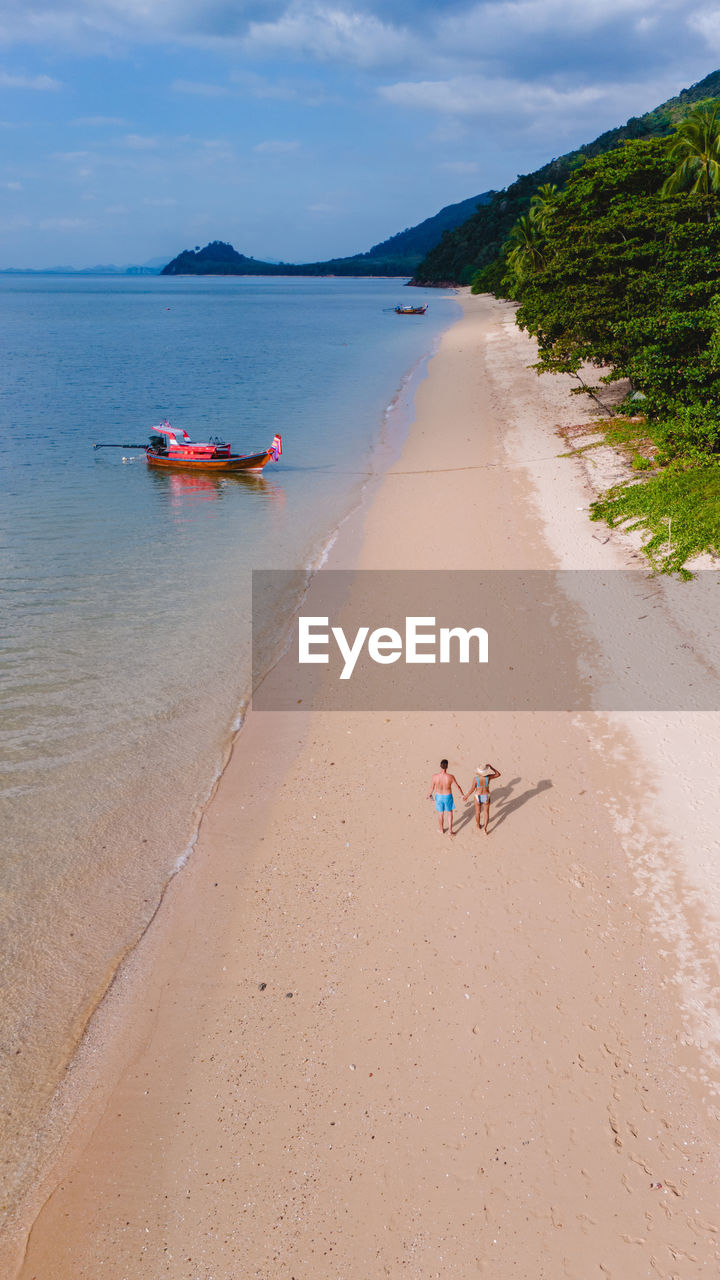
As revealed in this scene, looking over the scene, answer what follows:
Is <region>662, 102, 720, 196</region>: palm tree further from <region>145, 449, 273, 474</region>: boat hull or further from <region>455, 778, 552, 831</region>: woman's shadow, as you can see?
<region>455, 778, 552, 831</region>: woman's shadow

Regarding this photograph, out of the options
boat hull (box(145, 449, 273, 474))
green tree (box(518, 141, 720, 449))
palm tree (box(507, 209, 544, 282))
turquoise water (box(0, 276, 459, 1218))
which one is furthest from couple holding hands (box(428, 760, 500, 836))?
palm tree (box(507, 209, 544, 282))

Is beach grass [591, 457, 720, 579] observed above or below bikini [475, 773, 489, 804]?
above

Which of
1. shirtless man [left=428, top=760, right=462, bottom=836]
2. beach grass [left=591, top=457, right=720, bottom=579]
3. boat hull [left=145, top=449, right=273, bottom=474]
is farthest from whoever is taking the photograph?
boat hull [left=145, top=449, right=273, bottom=474]

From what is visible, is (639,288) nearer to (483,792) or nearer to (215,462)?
(215,462)

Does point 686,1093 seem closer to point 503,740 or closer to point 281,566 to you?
point 503,740

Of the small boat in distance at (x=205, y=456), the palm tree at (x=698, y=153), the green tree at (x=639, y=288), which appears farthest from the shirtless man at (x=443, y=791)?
the palm tree at (x=698, y=153)
